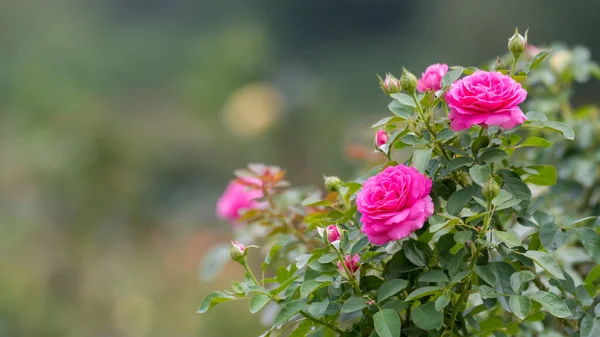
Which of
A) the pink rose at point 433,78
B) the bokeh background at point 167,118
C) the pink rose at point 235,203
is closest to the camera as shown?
the pink rose at point 433,78

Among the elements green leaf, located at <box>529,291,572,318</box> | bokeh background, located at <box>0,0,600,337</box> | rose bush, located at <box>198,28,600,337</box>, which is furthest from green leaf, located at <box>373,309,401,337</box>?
bokeh background, located at <box>0,0,600,337</box>

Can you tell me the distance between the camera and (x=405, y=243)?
0.60 metres

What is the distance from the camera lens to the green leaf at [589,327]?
62cm

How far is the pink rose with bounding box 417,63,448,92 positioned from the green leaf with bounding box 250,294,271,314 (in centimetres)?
23

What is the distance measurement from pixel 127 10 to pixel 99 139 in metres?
4.28

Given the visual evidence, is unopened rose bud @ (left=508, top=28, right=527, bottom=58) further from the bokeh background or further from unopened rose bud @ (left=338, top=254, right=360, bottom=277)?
the bokeh background

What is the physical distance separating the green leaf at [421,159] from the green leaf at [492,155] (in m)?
0.05

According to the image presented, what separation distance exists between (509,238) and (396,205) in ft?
0.29

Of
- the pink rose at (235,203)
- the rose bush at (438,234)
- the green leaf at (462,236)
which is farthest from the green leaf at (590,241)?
the pink rose at (235,203)

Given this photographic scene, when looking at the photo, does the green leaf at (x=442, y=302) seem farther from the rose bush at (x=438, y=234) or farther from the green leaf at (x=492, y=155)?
the green leaf at (x=492, y=155)

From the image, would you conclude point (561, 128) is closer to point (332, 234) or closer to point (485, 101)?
point (485, 101)

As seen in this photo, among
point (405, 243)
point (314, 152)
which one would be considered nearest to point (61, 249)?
point (314, 152)

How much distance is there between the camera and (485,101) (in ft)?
1.83

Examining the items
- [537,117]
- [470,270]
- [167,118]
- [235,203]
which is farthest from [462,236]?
[167,118]
